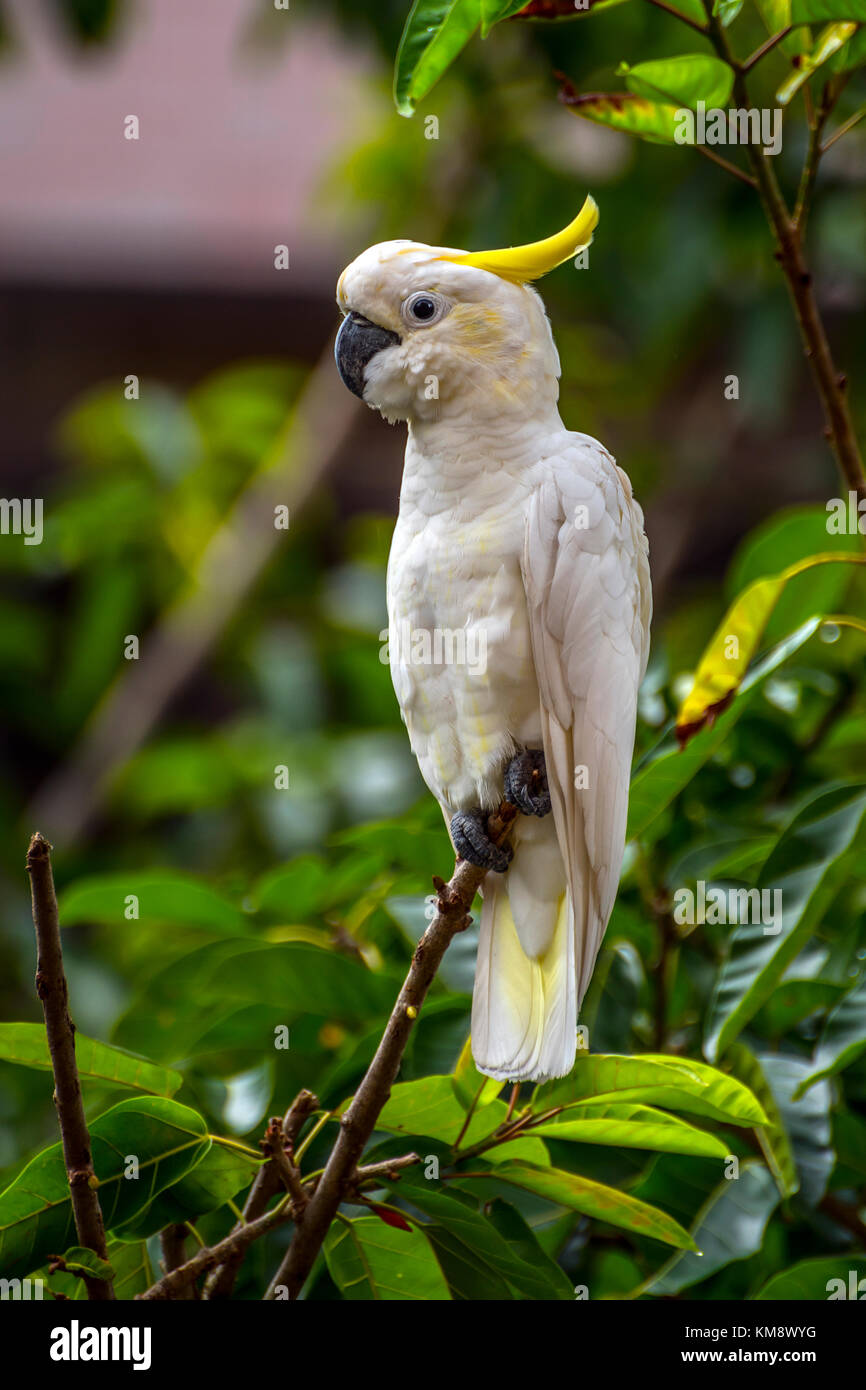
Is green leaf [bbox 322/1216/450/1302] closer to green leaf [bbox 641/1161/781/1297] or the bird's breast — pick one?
green leaf [bbox 641/1161/781/1297]

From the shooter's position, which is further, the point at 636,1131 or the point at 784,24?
the point at 784,24

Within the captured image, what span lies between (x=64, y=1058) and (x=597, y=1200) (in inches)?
15.4

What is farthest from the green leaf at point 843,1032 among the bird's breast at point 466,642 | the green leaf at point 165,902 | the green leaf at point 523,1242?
the green leaf at point 165,902

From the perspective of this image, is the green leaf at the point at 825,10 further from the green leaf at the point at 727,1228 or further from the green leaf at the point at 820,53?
the green leaf at the point at 727,1228

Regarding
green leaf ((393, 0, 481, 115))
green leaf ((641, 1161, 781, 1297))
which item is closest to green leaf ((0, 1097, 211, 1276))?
green leaf ((641, 1161, 781, 1297))

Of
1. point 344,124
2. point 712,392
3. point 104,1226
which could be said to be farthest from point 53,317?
point 104,1226

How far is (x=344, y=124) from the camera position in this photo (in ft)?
11.5

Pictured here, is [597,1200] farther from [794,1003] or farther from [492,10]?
[492,10]

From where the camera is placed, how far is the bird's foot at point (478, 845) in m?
0.95

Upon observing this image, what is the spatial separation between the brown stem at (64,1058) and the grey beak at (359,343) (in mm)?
415

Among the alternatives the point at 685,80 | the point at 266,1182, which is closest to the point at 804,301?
the point at 685,80

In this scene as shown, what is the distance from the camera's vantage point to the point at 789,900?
1050 mm

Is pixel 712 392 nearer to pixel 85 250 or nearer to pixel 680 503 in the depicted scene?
pixel 680 503
